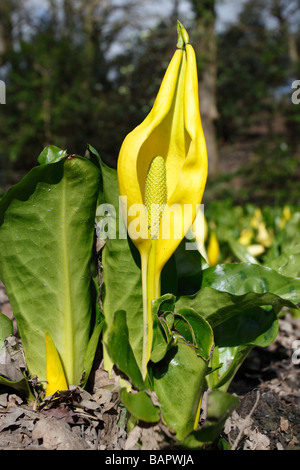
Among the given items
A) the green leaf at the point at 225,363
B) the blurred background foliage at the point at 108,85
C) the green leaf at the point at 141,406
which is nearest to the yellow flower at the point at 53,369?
the green leaf at the point at 141,406

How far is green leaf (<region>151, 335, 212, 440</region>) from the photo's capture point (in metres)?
0.84

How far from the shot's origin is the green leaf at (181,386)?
84 centimetres

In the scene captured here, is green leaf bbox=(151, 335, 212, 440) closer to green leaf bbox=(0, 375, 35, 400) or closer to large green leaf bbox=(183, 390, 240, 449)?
large green leaf bbox=(183, 390, 240, 449)

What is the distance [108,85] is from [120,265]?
909 cm

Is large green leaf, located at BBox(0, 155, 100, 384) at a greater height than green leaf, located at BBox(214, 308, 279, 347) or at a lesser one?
greater

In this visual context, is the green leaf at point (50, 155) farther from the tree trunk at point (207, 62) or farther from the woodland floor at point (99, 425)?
the tree trunk at point (207, 62)

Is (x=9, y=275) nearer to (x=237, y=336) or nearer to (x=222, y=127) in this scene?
(x=237, y=336)

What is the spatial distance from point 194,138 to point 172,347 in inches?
16.6

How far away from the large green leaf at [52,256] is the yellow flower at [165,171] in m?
0.12

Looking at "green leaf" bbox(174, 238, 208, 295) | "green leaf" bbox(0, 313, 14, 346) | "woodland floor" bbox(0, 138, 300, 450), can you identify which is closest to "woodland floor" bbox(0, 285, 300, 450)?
"woodland floor" bbox(0, 138, 300, 450)

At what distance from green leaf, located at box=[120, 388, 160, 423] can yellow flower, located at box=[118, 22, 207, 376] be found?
109mm

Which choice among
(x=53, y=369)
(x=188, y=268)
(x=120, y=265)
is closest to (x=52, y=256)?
(x=120, y=265)

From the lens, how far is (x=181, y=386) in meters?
0.85

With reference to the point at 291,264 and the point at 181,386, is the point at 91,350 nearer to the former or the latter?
the point at 181,386
